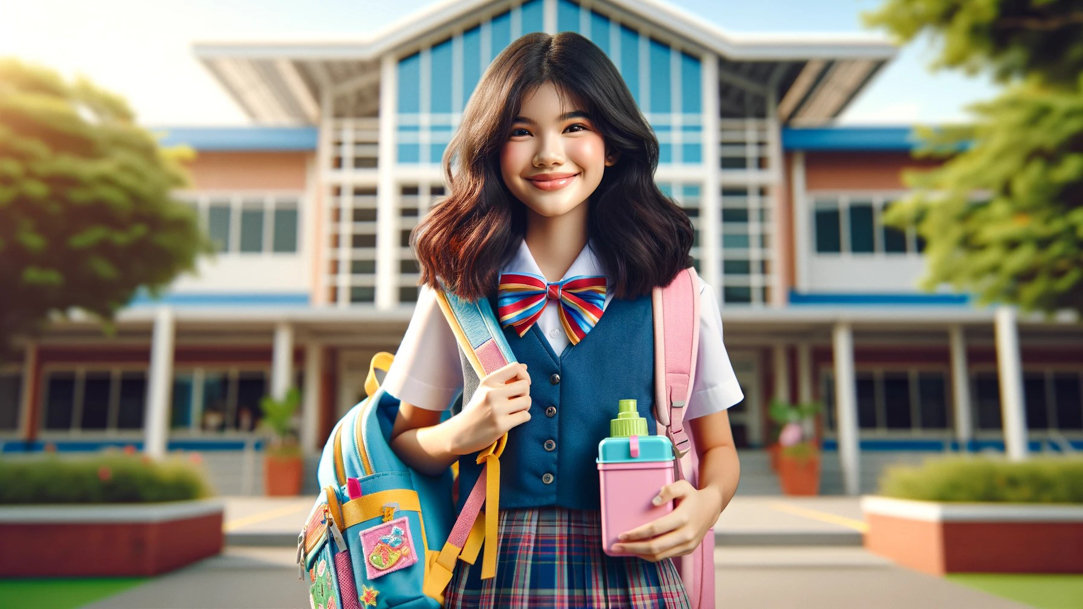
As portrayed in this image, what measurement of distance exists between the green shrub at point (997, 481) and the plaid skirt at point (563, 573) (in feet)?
21.5

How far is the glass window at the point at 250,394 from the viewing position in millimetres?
18417

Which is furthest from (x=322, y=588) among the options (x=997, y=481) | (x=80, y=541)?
(x=997, y=481)

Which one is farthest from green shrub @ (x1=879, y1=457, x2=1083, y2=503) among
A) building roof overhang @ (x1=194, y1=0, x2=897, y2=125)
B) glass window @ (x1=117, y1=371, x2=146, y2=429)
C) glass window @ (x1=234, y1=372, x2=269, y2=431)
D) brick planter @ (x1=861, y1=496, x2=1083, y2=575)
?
glass window @ (x1=117, y1=371, x2=146, y2=429)

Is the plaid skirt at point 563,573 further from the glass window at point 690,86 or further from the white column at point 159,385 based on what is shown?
the glass window at point 690,86

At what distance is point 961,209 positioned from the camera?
11195mm

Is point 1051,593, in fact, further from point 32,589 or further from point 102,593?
point 32,589

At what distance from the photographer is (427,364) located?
5.23ft

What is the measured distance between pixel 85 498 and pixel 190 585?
4.58ft

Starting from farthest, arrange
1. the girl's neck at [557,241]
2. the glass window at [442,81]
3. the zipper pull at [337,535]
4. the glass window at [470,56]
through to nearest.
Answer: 1. the glass window at [442,81]
2. the glass window at [470,56]
3. the girl's neck at [557,241]
4. the zipper pull at [337,535]

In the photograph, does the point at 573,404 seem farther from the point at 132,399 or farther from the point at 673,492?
the point at 132,399

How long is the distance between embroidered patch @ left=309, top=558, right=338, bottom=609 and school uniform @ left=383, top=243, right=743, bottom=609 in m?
0.21

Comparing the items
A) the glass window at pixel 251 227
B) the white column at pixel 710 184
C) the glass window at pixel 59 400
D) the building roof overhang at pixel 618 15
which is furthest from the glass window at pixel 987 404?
the glass window at pixel 59 400

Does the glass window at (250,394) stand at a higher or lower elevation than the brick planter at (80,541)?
higher

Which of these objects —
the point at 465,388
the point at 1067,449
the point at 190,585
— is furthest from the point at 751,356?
the point at 465,388
